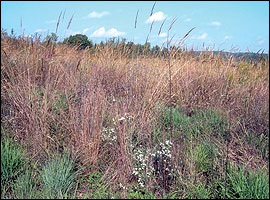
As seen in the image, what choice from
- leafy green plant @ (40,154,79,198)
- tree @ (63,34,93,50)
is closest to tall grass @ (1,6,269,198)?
leafy green plant @ (40,154,79,198)

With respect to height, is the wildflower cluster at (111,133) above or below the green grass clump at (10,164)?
above

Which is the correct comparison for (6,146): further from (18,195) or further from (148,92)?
(148,92)

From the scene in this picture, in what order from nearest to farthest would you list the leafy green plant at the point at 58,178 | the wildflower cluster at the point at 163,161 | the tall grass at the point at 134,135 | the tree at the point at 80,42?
the leafy green plant at the point at 58,178, the tall grass at the point at 134,135, the wildflower cluster at the point at 163,161, the tree at the point at 80,42

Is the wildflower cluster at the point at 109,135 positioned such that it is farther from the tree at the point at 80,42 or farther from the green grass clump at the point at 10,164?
the tree at the point at 80,42

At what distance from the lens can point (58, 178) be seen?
238cm

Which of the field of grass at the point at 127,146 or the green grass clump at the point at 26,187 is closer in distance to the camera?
the green grass clump at the point at 26,187

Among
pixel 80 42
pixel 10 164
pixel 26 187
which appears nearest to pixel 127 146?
pixel 26 187

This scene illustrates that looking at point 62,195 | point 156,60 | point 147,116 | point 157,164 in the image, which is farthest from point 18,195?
point 156,60

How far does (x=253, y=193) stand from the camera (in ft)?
7.36

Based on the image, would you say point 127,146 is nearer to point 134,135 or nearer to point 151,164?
point 151,164

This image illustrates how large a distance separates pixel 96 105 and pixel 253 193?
69.2 inches

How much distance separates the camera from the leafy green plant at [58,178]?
2.34 metres

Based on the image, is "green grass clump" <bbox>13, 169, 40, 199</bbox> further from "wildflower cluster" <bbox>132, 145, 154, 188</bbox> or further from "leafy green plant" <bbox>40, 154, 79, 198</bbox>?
"wildflower cluster" <bbox>132, 145, 154, 188</bbox>

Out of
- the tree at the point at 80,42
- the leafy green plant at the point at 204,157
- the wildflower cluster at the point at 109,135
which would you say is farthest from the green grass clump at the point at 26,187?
the tree at the point at 80,42
